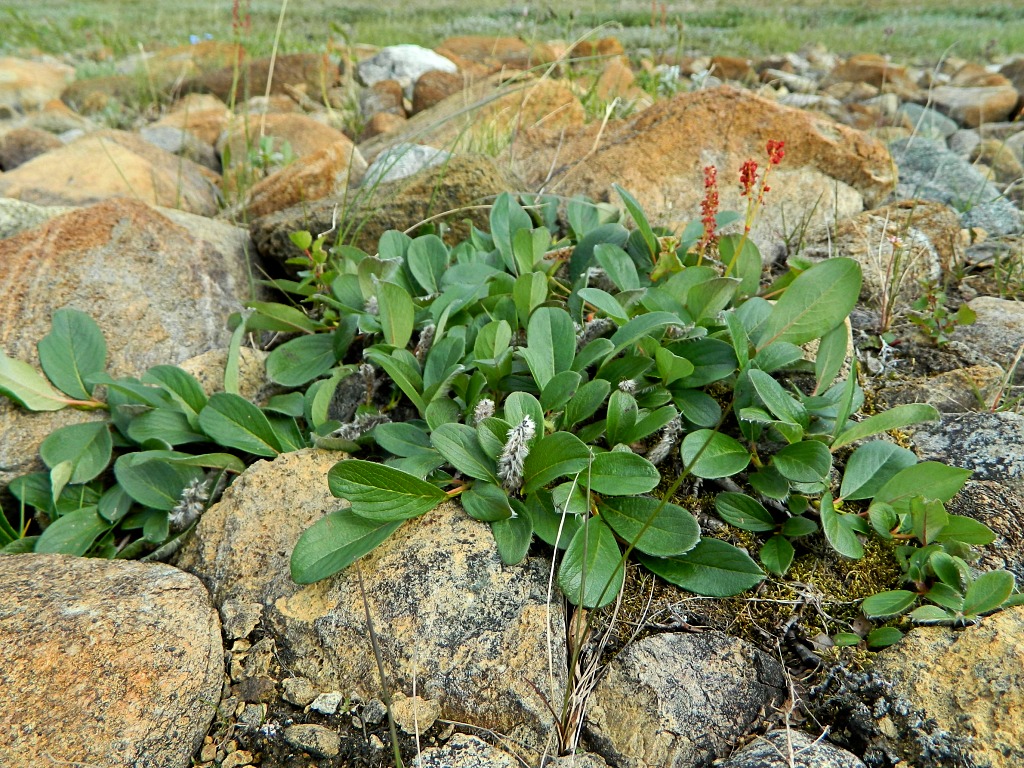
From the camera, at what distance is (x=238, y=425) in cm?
217

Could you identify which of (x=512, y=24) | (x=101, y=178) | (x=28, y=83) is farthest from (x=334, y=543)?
(x=512, y=24)

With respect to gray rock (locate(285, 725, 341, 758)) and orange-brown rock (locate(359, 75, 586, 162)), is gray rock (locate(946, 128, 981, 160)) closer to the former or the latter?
orange-brown rock (locate(359, 75, 586, 162))

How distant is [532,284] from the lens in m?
2.29

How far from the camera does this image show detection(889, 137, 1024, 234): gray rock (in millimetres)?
3645

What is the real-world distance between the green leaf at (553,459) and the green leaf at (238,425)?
819 millimetres

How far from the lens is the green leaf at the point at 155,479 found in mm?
2086

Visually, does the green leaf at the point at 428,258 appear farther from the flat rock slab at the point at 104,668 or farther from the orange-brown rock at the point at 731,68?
the orange-brown rock at the point at 731,68

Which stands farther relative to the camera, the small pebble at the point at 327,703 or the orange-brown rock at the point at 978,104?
the orange-brown rock at the point at 978,104

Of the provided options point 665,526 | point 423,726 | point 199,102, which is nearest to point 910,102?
point 199,102

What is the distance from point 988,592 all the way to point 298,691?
152 centimetres

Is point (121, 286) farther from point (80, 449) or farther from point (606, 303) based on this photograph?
point (606, 303)

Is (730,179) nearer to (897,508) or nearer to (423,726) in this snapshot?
(897,508)

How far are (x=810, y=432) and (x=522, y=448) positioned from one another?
805mm

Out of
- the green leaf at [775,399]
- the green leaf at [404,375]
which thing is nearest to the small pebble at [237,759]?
the green leaf at [404,375]
